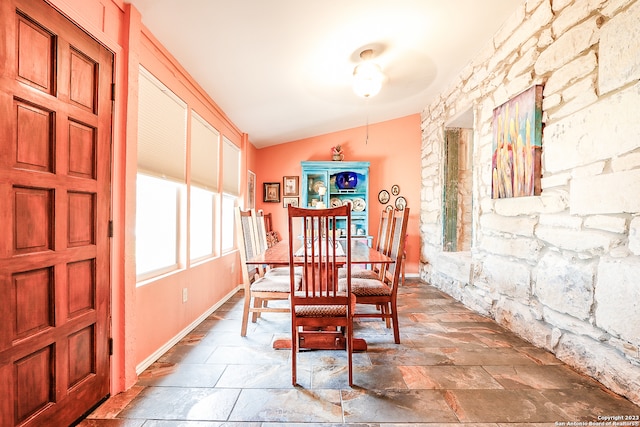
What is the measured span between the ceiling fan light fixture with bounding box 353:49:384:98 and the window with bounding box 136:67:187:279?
1618mm

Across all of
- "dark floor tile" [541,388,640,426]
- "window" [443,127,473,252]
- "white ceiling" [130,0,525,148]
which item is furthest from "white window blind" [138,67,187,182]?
"window" [443,127,473,252]

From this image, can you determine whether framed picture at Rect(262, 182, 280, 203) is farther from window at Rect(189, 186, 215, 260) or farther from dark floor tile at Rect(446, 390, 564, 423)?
dark floor tile at Rect(446, 390, 564, 423)

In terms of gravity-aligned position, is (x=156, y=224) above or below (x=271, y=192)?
below

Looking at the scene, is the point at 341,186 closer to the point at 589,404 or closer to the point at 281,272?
the point at 281,272

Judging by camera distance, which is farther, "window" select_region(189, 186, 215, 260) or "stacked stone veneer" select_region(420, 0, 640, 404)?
"window" select_region(189, 186, 215, 260)

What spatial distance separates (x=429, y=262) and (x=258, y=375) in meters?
3.35

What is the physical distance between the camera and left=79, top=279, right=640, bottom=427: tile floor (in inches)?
58.2

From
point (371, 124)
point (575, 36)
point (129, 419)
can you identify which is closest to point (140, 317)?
point (129, 419)

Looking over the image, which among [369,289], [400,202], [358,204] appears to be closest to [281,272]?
[369,289]

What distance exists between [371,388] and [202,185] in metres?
2.34

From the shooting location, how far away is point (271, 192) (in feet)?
17.2

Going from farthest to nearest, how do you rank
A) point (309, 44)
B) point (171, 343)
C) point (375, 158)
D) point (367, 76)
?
point (375, 158) → point (367, 76) → point (309, 44) → point (171, 343)

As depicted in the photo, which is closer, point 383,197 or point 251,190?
point 251,190

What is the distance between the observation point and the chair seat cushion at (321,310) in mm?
1849
